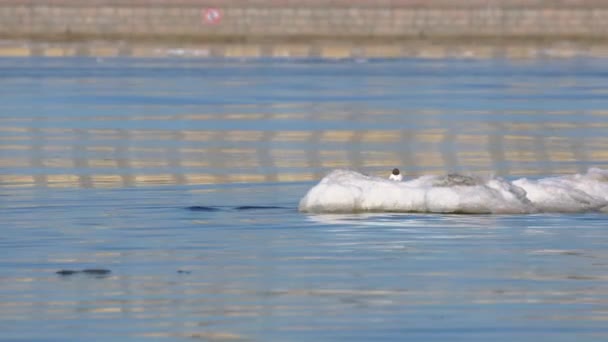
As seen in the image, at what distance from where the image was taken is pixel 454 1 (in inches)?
2717

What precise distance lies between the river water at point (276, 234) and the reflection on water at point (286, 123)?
77 millimetres

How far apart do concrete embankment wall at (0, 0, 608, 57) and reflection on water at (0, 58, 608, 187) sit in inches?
647

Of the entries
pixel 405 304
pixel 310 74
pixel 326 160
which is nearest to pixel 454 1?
pixel 310 74

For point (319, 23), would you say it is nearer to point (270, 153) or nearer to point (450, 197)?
point (270, 153)

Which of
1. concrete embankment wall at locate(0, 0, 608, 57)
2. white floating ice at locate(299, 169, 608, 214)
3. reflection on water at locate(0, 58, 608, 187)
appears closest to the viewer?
white floating ice at locate(299, 169, 608, 214)

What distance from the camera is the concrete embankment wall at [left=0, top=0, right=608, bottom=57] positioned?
223 ft

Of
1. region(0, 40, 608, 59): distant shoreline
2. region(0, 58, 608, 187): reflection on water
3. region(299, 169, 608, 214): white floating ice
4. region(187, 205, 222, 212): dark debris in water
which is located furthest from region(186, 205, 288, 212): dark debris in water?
region(0, 40, 608, 59): distant shoreline

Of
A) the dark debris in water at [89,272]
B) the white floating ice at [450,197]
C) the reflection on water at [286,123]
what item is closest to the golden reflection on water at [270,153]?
the reflection on water at [286,123]

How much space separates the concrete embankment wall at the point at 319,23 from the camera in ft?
223

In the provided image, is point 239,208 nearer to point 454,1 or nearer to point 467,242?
point 467,242

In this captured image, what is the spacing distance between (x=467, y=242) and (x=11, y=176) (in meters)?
7.39

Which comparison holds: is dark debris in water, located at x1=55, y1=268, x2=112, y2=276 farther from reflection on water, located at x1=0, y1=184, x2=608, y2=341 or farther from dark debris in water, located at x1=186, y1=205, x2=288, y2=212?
dark debris in water, located at x1=186, y1=205, x2=288, y2=212

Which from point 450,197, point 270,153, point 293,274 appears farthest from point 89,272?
point 270,153

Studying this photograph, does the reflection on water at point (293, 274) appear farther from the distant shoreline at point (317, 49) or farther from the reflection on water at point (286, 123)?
the distant shoreline at point (317, 49)
